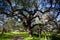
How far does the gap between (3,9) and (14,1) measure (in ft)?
7.00

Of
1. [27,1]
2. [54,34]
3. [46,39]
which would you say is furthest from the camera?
[54,34]

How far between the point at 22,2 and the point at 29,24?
12.3 ft

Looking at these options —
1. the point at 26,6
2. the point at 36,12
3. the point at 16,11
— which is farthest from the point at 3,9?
the point at 36,12

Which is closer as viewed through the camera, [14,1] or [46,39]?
[46,39]

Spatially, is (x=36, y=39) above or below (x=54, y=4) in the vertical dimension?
below

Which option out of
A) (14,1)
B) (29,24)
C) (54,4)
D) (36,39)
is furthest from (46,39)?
(14,1)

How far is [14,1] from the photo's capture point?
24.6 metres

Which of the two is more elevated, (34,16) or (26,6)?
(26,6)

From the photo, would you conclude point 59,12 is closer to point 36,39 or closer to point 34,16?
point 34,16

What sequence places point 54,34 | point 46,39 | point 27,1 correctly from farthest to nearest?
1. point 54,34
2. point 27,1
3. point 46,39

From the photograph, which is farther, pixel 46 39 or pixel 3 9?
pixel 3 9

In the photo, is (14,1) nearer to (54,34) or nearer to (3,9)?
(3,9)

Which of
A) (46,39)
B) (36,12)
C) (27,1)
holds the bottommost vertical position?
(46,39)

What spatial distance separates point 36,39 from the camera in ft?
79.3
